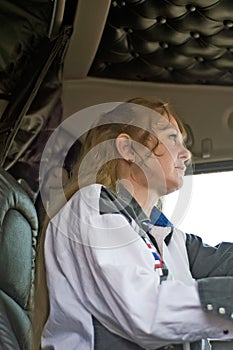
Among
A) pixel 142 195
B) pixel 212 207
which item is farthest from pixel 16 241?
pixel 212 207

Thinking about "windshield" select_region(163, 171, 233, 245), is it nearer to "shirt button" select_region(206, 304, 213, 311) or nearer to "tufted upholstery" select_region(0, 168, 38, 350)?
"tufted upholstery" select_region(0, 168, 38, 350)

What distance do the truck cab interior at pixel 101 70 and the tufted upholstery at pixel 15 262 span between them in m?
0.42

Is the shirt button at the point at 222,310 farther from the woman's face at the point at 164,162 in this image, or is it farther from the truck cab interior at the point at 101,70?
the truck cab interior at the point at 101,70

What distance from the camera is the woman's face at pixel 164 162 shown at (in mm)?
1300

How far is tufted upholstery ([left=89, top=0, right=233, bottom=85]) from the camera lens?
2.08 m

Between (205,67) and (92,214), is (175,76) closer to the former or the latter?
(205,67)

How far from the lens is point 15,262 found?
1234mm

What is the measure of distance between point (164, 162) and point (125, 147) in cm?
9

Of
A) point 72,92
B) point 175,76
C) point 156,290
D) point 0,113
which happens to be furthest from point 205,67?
point 156,290

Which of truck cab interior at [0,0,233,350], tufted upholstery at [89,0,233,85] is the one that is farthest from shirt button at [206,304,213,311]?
tufted upholstery at [89,0,233,85]

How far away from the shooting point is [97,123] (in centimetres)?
139

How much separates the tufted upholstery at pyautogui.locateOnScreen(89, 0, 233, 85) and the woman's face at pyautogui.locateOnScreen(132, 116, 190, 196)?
0.84 m

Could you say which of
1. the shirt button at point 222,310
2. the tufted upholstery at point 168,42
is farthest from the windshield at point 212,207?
the shirt button at point 222,310

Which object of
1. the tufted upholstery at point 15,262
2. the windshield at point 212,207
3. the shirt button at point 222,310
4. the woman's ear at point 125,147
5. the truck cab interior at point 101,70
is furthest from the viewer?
the windshield at point 212,207
